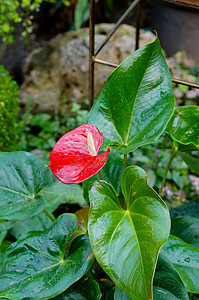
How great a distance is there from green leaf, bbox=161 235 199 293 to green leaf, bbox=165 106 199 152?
244 millimetres

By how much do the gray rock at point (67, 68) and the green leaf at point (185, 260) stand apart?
1.21m

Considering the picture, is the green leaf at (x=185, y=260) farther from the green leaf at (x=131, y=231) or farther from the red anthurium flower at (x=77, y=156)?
the red anthurium flower at (x=77, y=156)

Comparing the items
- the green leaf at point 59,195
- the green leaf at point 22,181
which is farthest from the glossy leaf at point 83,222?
the green leaf at point 59,195

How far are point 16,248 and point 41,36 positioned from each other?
107 inches

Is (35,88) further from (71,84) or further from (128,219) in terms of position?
(128,219)

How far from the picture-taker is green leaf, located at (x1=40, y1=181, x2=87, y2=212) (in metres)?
1.26

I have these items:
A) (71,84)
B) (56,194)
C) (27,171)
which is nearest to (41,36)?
(71,84)

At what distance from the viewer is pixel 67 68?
76.1 inches

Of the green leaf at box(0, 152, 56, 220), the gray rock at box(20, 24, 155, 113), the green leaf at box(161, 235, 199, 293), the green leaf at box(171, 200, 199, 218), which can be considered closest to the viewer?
the green leaf at box(161, 235, 199, 293)

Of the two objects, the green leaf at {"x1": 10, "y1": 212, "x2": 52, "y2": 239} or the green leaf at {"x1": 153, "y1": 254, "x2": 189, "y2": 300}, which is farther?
the green leaf at {"x1": 10, "y1": 212, "x2": 52, "y2": 239}

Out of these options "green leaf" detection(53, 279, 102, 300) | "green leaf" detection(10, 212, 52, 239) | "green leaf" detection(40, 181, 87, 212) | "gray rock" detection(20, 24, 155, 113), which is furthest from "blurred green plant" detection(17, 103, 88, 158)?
"green leaf" detection(53, 279, 102, 300)

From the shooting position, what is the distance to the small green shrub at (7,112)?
1447 millimetres

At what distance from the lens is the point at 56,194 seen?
4.24 feet

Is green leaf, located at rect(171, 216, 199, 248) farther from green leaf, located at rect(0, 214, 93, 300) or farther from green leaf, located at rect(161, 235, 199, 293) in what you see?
green leaf, located at rect(0, 214, 93, 300)
